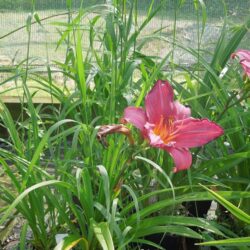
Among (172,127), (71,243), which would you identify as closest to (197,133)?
(172,127)

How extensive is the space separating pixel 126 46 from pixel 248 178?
1.57 feet

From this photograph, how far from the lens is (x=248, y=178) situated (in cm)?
148

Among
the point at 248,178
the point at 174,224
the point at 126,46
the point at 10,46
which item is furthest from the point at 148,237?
the point at 10,46

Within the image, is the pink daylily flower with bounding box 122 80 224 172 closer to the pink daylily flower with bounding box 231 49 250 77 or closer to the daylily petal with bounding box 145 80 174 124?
the daylily petal with bounding box 145 80 174 124

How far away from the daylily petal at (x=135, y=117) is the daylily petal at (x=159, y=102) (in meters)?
0.02

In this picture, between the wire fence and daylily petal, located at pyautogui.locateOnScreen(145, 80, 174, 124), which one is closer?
daylily petal, located at pyautogui.locateOnScreen(145, 80, 174, 124)

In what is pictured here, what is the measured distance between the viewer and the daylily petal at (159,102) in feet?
3.43

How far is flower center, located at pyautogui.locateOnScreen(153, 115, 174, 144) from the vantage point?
1.01 meters

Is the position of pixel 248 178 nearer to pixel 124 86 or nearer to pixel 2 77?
pixel 124 86

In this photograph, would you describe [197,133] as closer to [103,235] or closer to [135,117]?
[135,117]

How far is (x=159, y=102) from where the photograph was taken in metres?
1.06

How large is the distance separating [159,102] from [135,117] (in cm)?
7

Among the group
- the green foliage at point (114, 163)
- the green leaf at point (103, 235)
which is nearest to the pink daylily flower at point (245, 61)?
the green foliage at point (114, 163)

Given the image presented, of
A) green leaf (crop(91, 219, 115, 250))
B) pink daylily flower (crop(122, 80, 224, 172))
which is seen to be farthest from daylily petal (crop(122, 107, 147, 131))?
green leaf (crop(91, 219, 115, 250))
